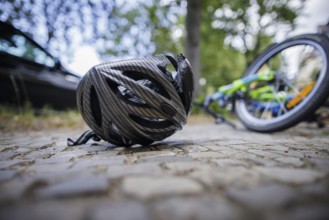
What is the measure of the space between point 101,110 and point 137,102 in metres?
0.31

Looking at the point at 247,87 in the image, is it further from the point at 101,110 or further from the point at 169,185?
the point at 169,185

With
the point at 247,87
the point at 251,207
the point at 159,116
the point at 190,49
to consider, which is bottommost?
the point at 251,207

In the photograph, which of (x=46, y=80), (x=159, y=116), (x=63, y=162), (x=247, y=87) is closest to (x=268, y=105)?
(x=247, y=87)

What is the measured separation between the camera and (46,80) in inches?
285

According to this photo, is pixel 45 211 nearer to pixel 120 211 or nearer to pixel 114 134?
pixel 120 211

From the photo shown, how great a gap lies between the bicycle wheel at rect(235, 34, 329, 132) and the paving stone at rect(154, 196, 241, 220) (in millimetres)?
2577

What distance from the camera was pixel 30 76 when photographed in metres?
6.70

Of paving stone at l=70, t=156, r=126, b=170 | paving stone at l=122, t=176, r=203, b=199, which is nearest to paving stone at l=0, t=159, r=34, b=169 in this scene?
paving stone at l=70, t=156, r=126, b=170

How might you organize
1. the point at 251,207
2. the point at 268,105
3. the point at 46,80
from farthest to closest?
the point at 46,80
the point at 268,105
the point at 251,207

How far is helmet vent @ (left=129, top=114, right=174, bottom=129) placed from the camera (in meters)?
2.12

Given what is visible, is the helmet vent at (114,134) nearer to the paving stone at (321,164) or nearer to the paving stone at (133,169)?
the paving stone at (133,169)

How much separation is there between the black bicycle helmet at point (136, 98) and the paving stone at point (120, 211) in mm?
1155

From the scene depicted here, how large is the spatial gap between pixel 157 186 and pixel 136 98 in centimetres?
119

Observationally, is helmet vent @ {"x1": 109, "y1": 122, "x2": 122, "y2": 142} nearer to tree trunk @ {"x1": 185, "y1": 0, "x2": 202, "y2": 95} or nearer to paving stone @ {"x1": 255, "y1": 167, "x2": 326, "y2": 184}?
paving stone @ {"x1": 255, "y1": 167, "x2": 326, "y2": 184}
